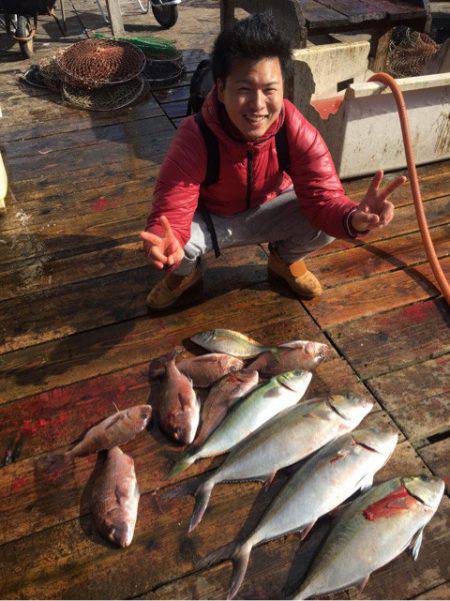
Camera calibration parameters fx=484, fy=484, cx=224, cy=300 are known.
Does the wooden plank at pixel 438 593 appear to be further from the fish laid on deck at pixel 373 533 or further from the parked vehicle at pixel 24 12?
the parked vehicle at pixel 24 12

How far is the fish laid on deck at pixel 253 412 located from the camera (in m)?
2.17

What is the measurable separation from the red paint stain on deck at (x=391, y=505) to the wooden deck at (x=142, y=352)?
215 mm

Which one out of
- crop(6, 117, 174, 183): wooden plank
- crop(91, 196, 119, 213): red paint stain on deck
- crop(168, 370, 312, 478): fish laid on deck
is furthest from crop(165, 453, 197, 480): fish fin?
crop(6, 117, 174, 183): wooden plank

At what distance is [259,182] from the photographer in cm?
275

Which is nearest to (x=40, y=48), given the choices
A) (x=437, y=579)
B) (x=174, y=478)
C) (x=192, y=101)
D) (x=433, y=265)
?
(x=192, y=101)

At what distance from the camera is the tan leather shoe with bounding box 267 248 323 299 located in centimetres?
301

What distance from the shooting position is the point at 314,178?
2645mm

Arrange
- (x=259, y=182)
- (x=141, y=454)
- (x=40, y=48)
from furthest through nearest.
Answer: (x=40, y=48), (x=259, y=182), (x=141, y=454)

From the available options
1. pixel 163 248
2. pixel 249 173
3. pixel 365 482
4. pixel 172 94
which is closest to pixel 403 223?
pixel 249 173

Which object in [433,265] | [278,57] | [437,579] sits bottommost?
[437,579]

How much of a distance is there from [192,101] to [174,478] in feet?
9.29

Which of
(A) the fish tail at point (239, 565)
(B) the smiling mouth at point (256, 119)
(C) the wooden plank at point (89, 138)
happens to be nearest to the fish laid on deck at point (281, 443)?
(A) the fish tail at point (239, 565)

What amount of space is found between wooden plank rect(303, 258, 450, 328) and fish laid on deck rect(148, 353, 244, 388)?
0.68 metres

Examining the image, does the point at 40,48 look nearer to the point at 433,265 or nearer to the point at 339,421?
the point at 433,265
